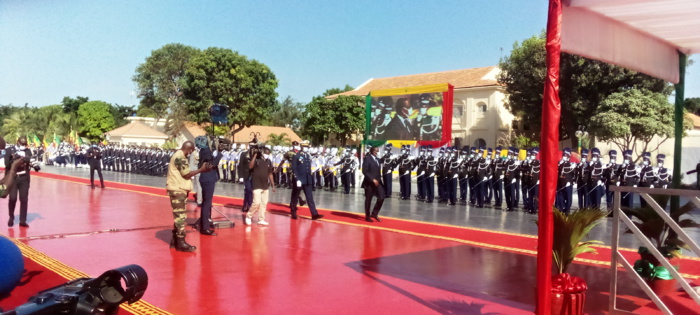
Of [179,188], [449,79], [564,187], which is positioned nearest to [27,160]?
[179,188]

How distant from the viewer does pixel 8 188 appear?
763 centimetres

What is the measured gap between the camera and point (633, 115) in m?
27.7

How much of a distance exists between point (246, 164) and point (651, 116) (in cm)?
2480

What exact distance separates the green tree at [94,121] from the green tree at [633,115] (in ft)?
195

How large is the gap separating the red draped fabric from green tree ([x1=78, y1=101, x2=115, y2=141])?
71.0 m

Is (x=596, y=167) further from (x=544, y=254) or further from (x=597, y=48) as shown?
(x=544, y=254)

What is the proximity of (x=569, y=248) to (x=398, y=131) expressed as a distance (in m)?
19.5

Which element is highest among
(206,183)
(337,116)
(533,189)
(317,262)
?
(337,116)

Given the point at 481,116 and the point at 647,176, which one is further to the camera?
the point at 481,116

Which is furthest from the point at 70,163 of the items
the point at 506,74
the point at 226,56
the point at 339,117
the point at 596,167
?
the point at 596,167

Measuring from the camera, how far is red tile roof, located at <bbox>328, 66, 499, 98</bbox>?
4238 centimetres

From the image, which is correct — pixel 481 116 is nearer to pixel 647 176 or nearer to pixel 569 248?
pixel 647 176

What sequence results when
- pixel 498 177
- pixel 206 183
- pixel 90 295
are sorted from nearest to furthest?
pixel 90 295
pixel 206 183
pixel 498 177

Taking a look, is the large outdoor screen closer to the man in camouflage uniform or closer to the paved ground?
the paved ground
